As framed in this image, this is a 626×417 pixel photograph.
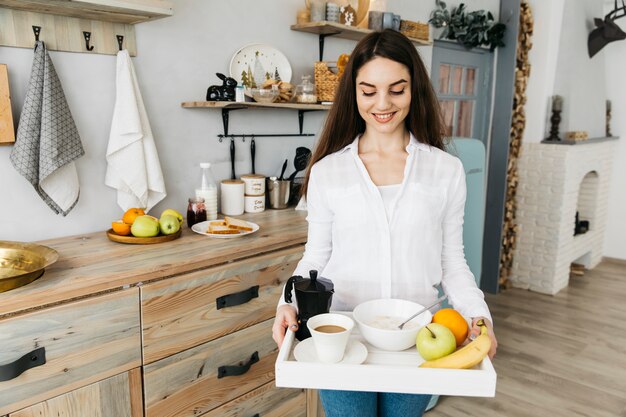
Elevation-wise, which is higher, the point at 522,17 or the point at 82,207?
the point at 522,17

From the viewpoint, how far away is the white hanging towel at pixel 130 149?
202 centimetres

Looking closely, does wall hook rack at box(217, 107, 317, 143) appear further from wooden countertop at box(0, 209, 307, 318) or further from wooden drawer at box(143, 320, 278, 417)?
wooden drawer at box(143, 320, 278, 417)

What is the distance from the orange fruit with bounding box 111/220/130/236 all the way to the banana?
1.29 m

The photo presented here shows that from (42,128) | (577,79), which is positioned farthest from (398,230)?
(577,79)

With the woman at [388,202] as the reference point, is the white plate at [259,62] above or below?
above

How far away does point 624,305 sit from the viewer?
408 centimetres

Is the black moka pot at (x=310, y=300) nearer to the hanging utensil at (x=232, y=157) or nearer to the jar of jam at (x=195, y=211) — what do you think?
the jar of jam at (x=195, y=211)

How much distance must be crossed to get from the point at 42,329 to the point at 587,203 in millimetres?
4907

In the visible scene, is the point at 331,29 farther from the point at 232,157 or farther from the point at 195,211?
the point at 195,211

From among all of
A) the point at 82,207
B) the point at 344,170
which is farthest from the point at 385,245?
the point at 82,207

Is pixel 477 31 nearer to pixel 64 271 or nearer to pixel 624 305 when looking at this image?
pixel 624 305

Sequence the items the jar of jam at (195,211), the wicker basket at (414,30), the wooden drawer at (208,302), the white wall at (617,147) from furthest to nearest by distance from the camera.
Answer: the white wall at (617,147) < the wicker basket at (414,30) < the jar of jam at (195,211) < the wooden drawer at (208,302)

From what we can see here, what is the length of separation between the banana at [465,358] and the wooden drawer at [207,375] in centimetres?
102

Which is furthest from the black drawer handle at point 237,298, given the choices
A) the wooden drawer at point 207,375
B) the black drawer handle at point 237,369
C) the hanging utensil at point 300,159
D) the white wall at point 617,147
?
the white wall at point 617,147
